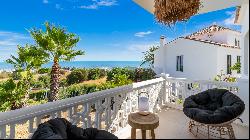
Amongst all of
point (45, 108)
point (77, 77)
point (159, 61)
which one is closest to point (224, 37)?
point (159, 61)

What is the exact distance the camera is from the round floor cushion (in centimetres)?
154

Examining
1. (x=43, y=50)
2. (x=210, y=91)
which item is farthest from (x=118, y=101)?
(x=43, y=50)

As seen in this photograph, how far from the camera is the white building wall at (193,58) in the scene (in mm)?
10750

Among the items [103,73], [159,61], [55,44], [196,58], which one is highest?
[55,44]

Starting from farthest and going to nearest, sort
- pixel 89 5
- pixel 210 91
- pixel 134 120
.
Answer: pixel 89 5, pixel 210 91, pixel 134 120

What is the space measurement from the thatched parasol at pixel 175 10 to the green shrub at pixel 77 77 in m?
14.7

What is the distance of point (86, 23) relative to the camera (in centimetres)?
2859

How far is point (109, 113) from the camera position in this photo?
8.82ft

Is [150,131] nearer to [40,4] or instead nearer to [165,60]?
[165,60]

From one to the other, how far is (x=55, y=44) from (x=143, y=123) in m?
8.80

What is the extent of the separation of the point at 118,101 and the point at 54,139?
1.74 meters

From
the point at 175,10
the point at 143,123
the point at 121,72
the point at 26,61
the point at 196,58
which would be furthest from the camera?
the point at 121,72

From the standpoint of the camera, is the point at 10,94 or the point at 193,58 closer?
the point at 10,94

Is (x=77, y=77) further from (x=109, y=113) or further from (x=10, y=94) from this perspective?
(x=109, y=113)
